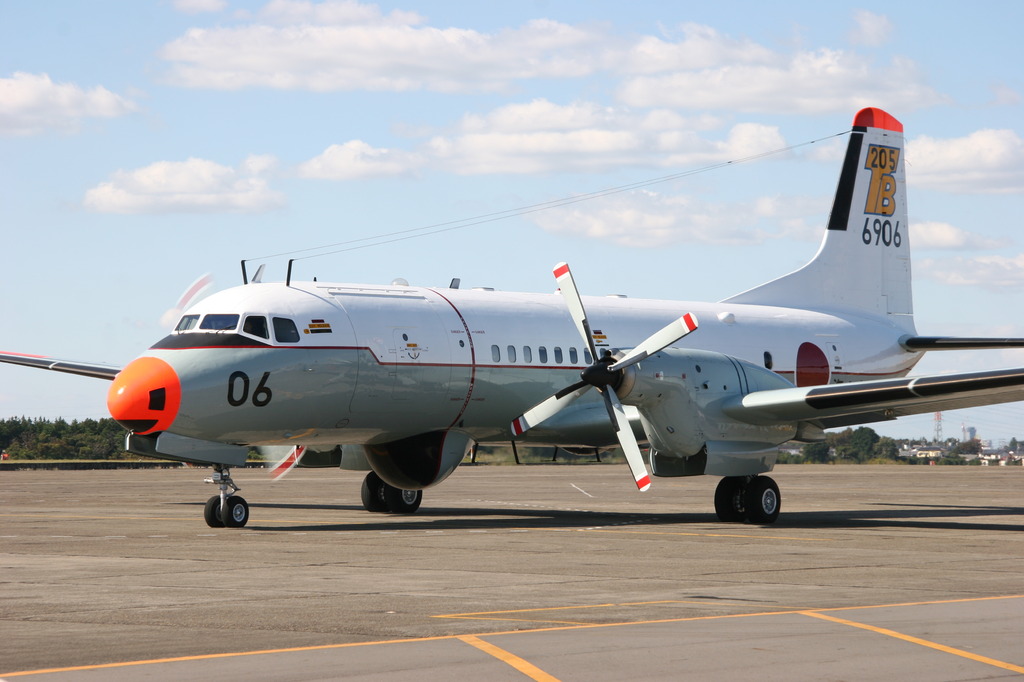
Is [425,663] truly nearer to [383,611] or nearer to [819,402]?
[383,611]

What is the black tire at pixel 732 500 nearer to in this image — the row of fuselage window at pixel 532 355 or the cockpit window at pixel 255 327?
the row of fuselage window at pixel 532 355

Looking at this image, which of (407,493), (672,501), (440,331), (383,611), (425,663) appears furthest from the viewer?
(672,501)

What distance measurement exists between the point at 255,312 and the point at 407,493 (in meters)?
5.70

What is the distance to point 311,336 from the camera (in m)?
19.5

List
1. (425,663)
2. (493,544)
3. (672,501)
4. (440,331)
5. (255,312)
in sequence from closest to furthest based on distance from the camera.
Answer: (425,663) → (493,544) → (255,312) → (440,331) → (672,501)

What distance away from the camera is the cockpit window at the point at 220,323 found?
62.6 feet

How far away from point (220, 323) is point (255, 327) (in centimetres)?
54

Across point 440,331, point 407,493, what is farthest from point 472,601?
point 407,493

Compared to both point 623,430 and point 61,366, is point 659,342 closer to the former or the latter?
point 623,430

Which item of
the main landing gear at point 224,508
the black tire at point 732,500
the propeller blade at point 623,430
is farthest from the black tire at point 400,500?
the black tire at point 732,500

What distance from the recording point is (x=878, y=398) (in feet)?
65.3

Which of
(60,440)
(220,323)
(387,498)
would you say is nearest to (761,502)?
(387,498)

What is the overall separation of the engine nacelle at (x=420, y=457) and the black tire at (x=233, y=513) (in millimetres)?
3387

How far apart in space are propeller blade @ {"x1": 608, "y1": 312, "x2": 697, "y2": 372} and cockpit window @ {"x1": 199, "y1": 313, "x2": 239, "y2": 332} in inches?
228
